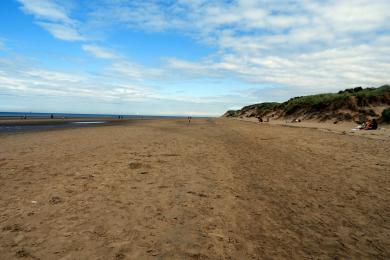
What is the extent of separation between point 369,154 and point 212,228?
11.7 metres

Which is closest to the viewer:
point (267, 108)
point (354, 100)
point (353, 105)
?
point (353, 105)

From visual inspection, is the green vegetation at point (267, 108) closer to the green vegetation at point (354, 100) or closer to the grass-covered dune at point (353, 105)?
the green vegetation at point (354, 100)

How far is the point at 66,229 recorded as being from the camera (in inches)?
213

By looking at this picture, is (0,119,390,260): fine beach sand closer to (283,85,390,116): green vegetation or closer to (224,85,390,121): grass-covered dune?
(224,85,390,121): grass-covered dune

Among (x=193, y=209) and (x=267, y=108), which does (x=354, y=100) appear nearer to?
(x=193, y=209)

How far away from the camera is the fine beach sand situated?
4.79 metres

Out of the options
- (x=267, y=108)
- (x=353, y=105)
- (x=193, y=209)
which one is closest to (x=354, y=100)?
(x=353, y=105)

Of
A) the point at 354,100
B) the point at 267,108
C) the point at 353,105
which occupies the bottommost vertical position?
the point at 353,105

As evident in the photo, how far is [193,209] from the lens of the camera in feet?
21.8

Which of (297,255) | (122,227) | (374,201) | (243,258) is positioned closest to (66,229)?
(122,227)

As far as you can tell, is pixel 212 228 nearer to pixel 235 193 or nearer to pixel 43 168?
pixel 235 193

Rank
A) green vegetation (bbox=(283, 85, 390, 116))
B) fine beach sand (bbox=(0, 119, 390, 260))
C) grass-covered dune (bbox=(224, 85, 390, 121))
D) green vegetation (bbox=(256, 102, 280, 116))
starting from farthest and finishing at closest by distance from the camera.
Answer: green vegetation (bbox=(256, 102, 280, 116))
green vegetation (bbox=(283, 85, 390, 116))
grass-covered dune (bbox=(224, 85, 390, 121))
fine beach sand (bbox=(0, 119, 390, 260))

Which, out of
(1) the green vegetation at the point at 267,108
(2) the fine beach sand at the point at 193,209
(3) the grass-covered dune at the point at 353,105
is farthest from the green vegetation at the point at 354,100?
(2) the fine beach sand at the point at 193,209

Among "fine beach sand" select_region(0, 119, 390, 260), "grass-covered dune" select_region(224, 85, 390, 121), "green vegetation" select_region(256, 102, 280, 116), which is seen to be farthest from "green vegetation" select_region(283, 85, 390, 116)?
"fine beach sand" select_region(0, 119, 390, 260)
